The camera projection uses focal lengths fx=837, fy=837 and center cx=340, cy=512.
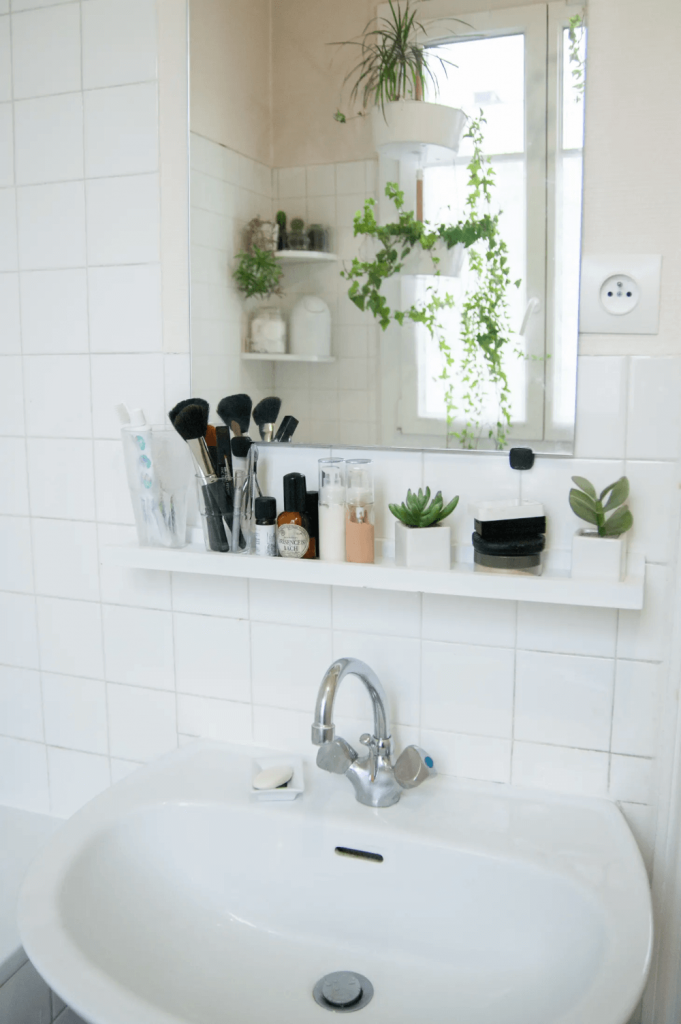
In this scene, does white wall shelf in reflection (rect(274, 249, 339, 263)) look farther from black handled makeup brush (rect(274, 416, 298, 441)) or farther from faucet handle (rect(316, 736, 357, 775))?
faucet handle (rect(316, 736, 357, 775))

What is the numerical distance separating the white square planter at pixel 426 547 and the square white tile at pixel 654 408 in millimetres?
267

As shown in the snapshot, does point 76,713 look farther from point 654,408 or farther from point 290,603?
point 654,408

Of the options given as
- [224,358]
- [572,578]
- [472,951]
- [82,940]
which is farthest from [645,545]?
[82,940]

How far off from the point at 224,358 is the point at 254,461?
0.54 ft

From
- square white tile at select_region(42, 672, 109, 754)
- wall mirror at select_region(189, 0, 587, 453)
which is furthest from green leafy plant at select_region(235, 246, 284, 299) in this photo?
square white tile at select_region(42, 672, 109, 754)

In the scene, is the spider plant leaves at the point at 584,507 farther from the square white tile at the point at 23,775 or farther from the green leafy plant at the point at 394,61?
the square white tile at the point at 23,775

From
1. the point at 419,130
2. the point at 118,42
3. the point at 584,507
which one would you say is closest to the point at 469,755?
the point at 584,507

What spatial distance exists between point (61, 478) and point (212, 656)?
0.41 meters

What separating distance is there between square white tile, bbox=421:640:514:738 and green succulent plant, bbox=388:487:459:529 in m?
0.20

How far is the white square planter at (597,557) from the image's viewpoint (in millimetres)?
1045

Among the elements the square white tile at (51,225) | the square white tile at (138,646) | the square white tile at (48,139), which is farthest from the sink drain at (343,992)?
the square white tile at (48,139)

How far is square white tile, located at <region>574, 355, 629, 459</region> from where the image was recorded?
1.08 meters

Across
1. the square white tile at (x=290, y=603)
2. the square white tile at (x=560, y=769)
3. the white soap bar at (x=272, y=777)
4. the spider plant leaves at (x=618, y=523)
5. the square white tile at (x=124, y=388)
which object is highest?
the square white tile at (x=124, y=388)

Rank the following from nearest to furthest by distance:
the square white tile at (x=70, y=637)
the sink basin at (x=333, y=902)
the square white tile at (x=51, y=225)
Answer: the sink basin at (x=333, y=902), the square white tile at (x=51, y=225), the square white tile at (x=70, y=637)
